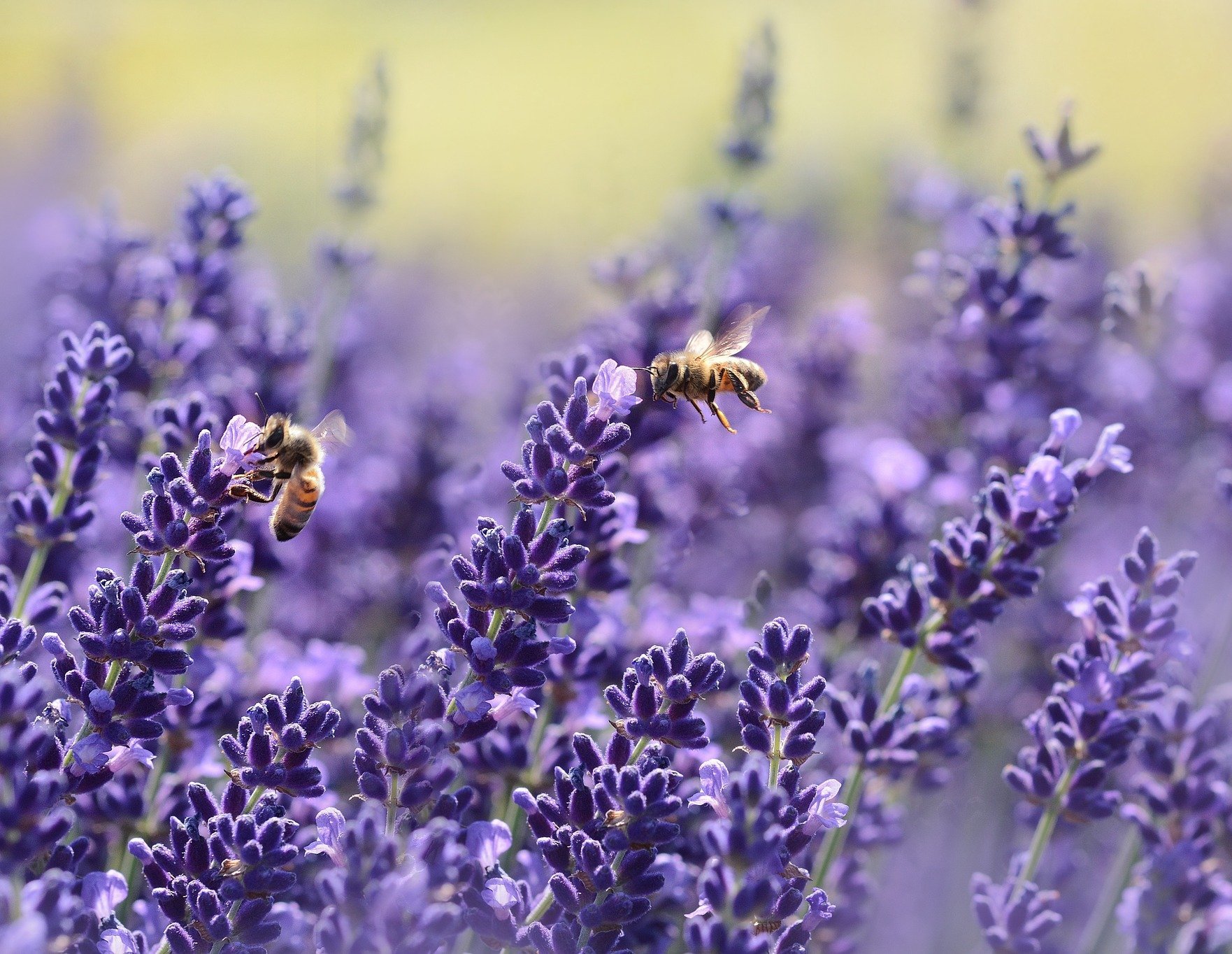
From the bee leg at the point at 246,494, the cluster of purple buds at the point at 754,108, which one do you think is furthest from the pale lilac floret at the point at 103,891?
the cluster of purple buds at the point at 754,108

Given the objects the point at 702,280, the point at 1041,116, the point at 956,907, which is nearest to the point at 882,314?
the point at 702,280

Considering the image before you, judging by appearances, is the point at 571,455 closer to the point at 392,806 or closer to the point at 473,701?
the point at 473,701

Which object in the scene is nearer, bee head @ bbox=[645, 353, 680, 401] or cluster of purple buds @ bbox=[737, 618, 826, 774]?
cluster of purple buds @ bbox=[737, 618, 826, 774]

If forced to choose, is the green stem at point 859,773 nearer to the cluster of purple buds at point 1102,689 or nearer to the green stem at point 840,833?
the green stem at point 840,833

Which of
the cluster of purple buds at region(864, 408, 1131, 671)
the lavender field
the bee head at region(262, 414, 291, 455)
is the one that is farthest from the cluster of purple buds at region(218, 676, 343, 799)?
the cluster of purple buds at region(864, 408, 1131, 671)

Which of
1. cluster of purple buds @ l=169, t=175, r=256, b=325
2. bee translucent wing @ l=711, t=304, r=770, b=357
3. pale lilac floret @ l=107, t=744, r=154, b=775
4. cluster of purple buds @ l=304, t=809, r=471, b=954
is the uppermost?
cluster of purple buds @ l=169, t=175, r=256, b=325

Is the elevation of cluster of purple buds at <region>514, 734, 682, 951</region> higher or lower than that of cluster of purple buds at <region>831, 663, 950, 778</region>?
lower

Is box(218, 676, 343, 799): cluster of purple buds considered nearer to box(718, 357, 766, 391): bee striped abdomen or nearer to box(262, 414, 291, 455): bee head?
box(262, 414, 291, 455): bee head

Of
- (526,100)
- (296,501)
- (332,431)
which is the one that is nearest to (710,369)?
(332,431)

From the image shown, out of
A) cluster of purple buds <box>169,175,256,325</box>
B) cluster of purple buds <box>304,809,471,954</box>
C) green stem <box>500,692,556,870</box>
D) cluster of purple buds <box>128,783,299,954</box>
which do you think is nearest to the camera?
cluster of purple buds <box>304,809,471,954</box>
